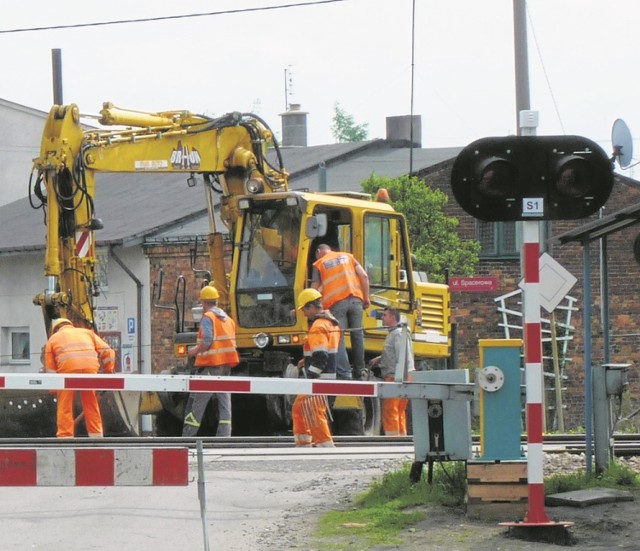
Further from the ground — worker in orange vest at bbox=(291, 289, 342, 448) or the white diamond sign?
the white diamond sign

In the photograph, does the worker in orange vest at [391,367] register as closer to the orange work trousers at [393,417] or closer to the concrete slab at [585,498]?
the orange work trousers at [393,417]

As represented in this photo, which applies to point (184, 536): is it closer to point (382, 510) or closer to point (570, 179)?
point (382, 510)

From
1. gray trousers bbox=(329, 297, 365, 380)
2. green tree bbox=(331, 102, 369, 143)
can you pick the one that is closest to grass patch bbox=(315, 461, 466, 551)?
gray trousers bbox=(329, 297, 365, 380)


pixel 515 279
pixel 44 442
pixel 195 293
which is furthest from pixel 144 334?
pixel 44 442

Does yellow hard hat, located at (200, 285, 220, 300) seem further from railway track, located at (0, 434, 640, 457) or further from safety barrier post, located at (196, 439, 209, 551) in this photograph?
safety barrier post, located at (196, 439, 209, 551)

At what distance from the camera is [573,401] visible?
3147cm

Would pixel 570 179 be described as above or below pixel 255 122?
below

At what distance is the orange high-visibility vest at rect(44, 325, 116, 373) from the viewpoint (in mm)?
17906

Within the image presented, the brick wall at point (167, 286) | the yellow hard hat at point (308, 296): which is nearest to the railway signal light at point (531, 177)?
the yellow hard hat at point (308, 296)

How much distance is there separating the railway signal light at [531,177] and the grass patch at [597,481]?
7.67 ft

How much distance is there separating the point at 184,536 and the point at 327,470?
10.5 ft

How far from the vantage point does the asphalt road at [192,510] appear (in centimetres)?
961

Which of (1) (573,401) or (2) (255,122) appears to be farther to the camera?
(1) (573,401)

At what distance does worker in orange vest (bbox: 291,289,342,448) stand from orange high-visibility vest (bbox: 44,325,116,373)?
282cm
